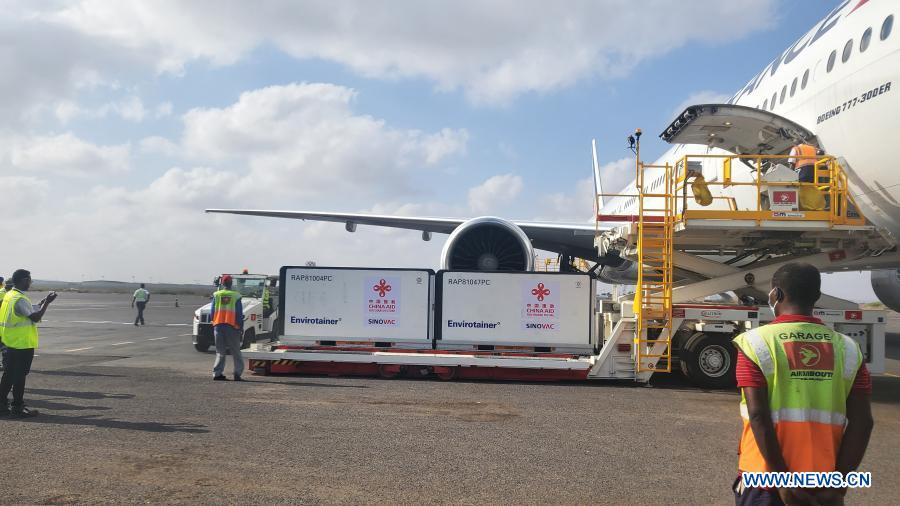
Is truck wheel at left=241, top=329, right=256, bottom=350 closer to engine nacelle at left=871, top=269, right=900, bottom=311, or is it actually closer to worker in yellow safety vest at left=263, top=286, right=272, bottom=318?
worker in yellow safety vest at left=263, top=286, right=272, bottom=318

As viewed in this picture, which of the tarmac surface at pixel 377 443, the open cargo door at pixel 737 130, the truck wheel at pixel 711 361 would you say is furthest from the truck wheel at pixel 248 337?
the open cargo door at pixel 737 130

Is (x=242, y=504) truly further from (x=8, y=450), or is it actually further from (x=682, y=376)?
(x=682, y=376)

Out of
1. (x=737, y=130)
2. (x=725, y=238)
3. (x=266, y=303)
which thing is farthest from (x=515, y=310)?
(x=266, y=303)

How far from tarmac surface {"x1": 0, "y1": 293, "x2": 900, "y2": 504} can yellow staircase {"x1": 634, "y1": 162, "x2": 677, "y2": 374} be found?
0.52 m

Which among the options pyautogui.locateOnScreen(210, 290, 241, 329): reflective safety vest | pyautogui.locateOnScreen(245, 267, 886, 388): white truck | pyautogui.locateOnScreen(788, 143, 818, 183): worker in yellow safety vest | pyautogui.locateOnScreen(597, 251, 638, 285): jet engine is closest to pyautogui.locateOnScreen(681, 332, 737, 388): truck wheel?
pyautogui.locateOnScreen(245, 267, 886, 388): white truck

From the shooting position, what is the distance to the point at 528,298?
10.4 meters

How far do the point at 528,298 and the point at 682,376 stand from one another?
2.73 m

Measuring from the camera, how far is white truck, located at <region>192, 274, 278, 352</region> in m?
14.0

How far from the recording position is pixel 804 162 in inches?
328

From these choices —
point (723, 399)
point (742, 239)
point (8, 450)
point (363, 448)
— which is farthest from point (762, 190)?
point (8, 450)

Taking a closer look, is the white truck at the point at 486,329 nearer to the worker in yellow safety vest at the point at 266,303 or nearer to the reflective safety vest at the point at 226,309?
the reflective safety vest at the point at 226,309

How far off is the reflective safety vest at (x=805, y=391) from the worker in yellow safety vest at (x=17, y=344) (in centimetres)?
689

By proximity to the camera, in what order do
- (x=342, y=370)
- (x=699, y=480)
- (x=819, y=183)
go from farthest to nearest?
1. (x=342, y=370)
2. (x=819, y=183)
3. (x=699, y=480)

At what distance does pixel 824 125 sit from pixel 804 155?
80 centimetres
